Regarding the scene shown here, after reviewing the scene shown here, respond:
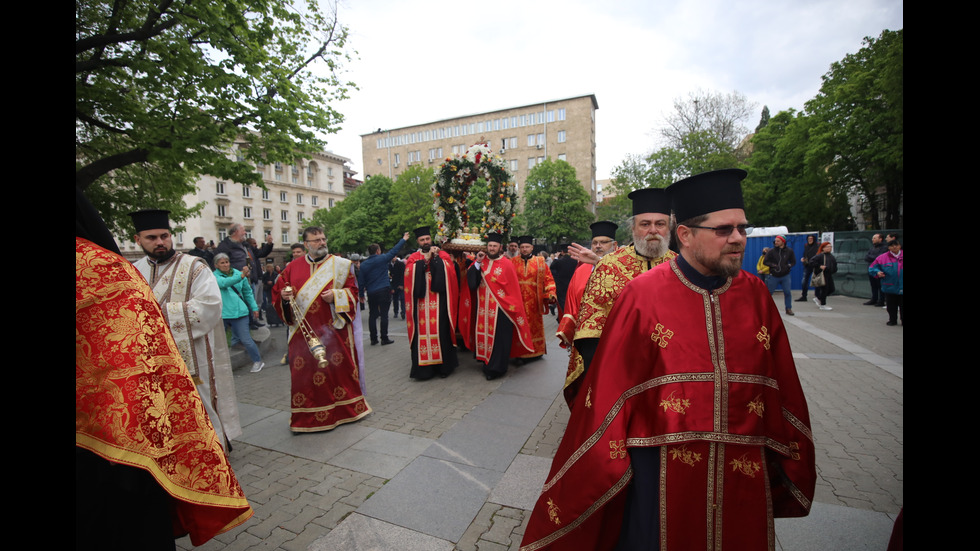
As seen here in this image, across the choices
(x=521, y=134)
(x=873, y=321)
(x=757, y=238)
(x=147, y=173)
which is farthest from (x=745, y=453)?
(x=521, y=134)

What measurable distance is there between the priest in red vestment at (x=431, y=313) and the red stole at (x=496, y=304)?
19.6 inches

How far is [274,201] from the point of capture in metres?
55.0

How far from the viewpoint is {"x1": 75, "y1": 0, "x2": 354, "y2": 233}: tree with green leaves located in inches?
314

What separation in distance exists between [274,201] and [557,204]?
36.5 metres

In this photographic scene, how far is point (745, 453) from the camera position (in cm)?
176

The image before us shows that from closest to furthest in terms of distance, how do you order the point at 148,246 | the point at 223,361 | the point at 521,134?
the point at 148,246, the point at 223,361, the point at 521,134

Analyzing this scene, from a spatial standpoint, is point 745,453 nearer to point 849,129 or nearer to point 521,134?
point 849,129

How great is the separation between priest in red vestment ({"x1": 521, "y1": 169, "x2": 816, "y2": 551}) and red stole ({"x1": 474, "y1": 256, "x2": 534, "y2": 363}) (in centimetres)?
519

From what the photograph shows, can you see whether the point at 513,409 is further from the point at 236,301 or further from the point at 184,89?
the point at 184,89

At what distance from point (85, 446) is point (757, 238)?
2188 cm

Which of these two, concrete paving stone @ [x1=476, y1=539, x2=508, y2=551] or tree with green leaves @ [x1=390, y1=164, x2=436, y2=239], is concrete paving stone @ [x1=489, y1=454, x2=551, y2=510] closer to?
concrete paving stone @ [x1=476, y1=539, x2=508, y2=551]

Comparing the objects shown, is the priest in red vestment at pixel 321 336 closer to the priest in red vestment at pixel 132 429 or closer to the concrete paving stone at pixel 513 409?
the concrete paving stone at pixel 513 409

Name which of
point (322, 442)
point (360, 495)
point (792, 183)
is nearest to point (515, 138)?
point (792, 183)
